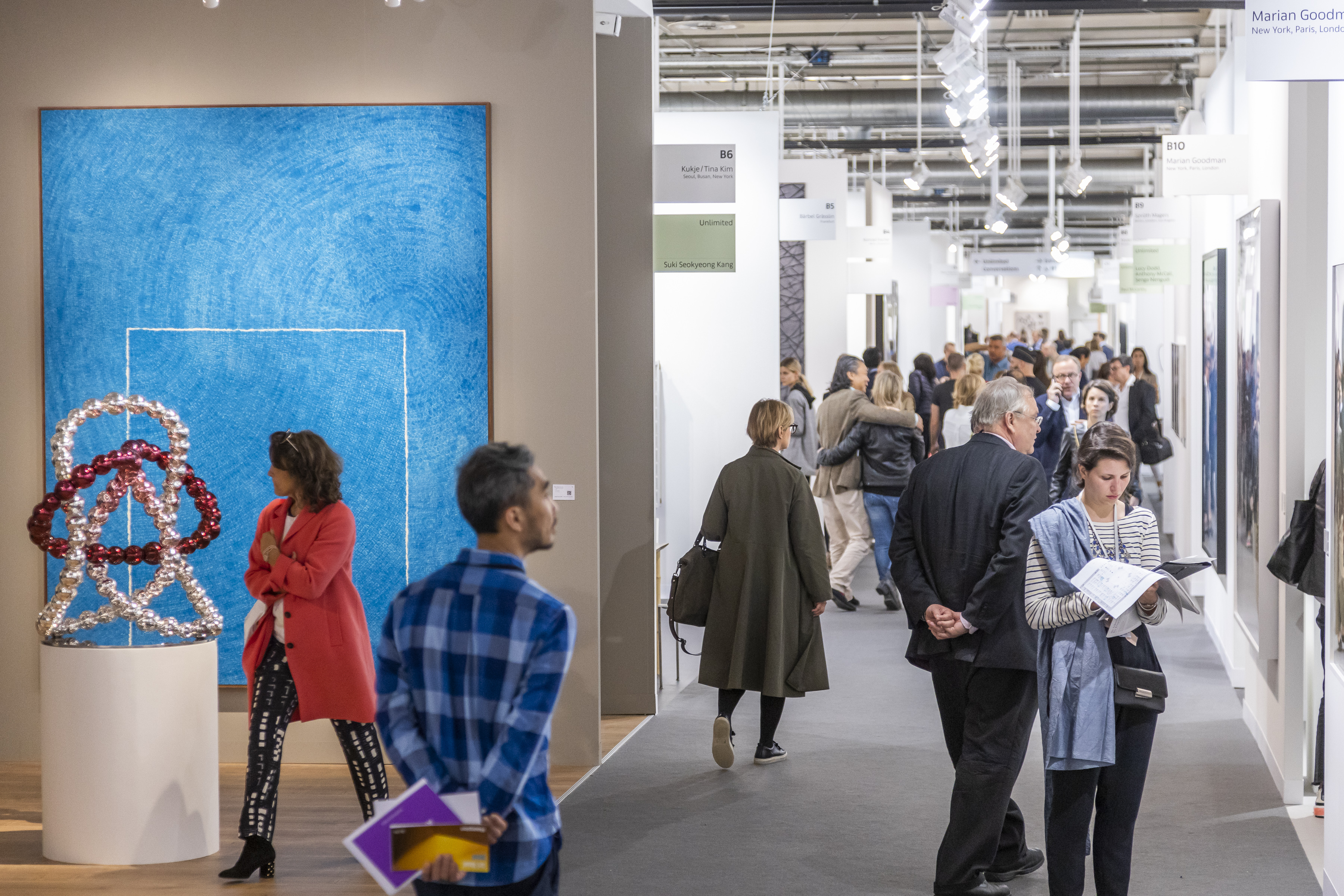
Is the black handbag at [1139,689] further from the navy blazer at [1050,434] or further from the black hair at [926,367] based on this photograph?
the black hair at [926,367]

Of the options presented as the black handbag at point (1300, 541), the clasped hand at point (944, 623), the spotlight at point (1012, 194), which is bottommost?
the clasped hand at point (944, 623)

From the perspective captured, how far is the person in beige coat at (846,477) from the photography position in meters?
10.1

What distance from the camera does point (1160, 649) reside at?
29.9 feet

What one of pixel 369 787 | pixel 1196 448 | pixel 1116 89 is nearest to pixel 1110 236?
pixel 1116 89

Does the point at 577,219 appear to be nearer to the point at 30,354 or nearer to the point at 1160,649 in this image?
the point at 30,354

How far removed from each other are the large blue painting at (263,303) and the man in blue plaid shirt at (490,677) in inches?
145

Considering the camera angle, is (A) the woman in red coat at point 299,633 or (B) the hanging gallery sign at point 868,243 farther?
(B) the hanging gallery sign at point 868,243

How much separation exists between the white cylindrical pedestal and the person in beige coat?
5.93 metres

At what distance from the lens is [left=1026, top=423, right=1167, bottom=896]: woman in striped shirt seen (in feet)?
12.7

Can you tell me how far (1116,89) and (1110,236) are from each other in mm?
21332

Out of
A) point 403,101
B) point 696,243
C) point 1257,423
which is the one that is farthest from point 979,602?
point 696,243

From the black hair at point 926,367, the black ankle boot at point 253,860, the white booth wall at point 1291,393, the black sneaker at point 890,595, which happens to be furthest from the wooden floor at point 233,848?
the black hair at point 926,367

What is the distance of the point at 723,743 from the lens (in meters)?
6.08

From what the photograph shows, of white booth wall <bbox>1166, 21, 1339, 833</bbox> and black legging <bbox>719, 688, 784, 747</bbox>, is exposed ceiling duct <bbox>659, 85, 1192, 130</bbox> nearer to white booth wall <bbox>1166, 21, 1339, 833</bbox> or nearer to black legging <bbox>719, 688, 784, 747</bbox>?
white booth wall <bbox>1166, 21, 1339, 833</bbox>
